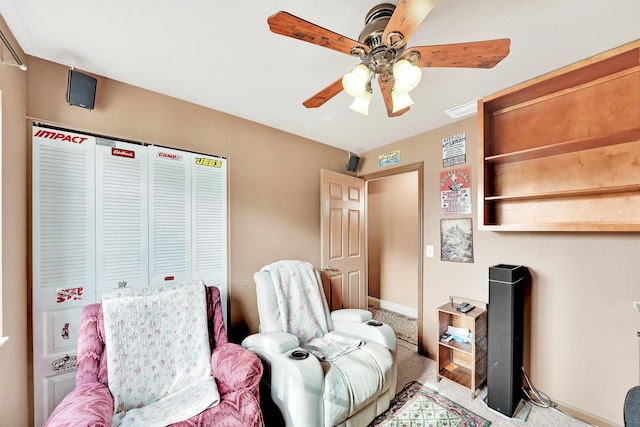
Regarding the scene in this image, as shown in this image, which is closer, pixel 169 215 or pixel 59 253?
pixel 59 253

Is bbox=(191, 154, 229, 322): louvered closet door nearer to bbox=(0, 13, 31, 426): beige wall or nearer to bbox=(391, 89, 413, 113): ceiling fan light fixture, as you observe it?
bbox=(0, 13, 31, 426): beige wall

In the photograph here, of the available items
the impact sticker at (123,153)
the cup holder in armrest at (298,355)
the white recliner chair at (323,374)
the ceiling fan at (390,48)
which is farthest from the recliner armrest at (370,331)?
the impact sticker at (123,153)

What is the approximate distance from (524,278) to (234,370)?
2230 mm

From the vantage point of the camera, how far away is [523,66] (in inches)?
62.4

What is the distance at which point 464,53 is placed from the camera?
3.46ft

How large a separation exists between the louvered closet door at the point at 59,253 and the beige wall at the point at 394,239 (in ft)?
11.2

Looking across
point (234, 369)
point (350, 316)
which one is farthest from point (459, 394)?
point (234, 369)

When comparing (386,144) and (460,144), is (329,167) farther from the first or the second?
(460,144)

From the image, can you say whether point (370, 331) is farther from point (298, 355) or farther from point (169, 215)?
point (169, 215)

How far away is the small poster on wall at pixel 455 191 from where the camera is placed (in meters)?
2.33

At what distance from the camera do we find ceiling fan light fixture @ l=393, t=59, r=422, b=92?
1080 millimetres

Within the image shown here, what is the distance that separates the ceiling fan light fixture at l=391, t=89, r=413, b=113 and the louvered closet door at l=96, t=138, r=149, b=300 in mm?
1786

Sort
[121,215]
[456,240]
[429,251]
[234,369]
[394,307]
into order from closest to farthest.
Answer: [234,369] < [121,215] < [456,240] < [429,251] < [394,307]

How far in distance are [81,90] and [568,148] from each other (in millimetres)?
3310
